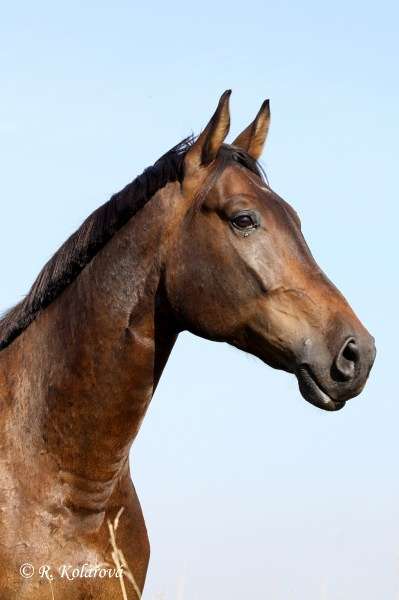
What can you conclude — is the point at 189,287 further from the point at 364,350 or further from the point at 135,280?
the point at 364,350

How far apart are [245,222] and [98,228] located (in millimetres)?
848

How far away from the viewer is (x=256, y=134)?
7211mm

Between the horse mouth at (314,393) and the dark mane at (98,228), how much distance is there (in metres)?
1.27

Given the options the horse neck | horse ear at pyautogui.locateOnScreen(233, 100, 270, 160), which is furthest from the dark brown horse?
horse ear at pyautogui.locateOnScreen(233, 100, 270, 160)

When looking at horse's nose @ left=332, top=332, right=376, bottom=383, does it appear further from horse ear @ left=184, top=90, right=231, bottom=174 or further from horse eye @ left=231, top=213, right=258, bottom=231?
horse ear @ left=184, top=90, right=231, bottom=174

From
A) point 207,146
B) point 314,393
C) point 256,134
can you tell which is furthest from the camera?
point 256,134

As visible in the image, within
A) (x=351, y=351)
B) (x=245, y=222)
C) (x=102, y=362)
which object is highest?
(x=245, y=222)

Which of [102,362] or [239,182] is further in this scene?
[239,182]

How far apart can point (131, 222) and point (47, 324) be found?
721mm

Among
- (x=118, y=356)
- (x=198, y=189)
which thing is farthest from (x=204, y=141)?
(x=118, y=356)

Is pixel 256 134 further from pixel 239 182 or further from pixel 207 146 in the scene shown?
pixel 239 182

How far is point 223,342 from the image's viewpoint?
6.30 meters

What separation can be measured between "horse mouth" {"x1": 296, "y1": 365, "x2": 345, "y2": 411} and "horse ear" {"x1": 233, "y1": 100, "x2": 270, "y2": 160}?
5.94 ft

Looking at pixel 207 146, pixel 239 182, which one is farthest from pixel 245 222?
pixel 207 146
